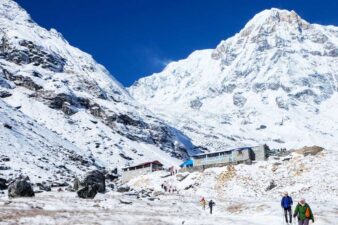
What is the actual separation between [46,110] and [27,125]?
41732 millimetres

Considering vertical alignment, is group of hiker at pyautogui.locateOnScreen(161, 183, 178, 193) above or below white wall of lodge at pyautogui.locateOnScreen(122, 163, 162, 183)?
below

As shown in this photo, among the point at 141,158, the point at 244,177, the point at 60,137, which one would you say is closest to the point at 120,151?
the point at 141,158

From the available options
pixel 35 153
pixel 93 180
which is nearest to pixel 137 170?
pixel 35 153

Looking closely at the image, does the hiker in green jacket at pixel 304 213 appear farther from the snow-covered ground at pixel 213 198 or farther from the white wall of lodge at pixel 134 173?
the white wall of lodge at pixel 134 173

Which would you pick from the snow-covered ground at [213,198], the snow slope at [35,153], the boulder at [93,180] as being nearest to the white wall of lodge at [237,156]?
the snow-covered ground at [213,198]

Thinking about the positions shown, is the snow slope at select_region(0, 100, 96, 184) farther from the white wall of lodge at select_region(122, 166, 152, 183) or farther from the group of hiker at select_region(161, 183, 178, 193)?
the group of hiker at select_region(161, 183, 178, 193)

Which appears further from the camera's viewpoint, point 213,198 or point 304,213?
point 213,198

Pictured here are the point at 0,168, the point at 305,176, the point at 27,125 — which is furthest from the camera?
the point at 27,125

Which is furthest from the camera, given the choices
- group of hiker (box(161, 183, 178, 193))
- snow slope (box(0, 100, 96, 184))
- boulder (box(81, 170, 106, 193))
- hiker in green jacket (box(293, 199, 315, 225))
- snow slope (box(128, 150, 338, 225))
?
snow slope (box(0, 100, 96, 184))

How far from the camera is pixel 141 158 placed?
178625 millimetres

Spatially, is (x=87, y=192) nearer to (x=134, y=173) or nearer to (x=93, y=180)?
(x=93, y=180)

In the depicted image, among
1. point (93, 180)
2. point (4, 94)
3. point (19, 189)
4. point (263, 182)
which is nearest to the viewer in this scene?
point (19, 189)

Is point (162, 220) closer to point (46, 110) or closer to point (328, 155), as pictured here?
point (328, 155)

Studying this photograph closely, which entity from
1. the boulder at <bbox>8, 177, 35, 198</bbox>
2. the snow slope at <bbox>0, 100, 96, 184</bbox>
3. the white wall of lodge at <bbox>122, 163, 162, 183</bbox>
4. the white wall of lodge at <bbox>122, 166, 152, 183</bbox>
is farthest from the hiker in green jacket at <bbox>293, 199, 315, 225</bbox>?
the white wall of lodge at <bbox>122, 166, 152, 183</bbox>
